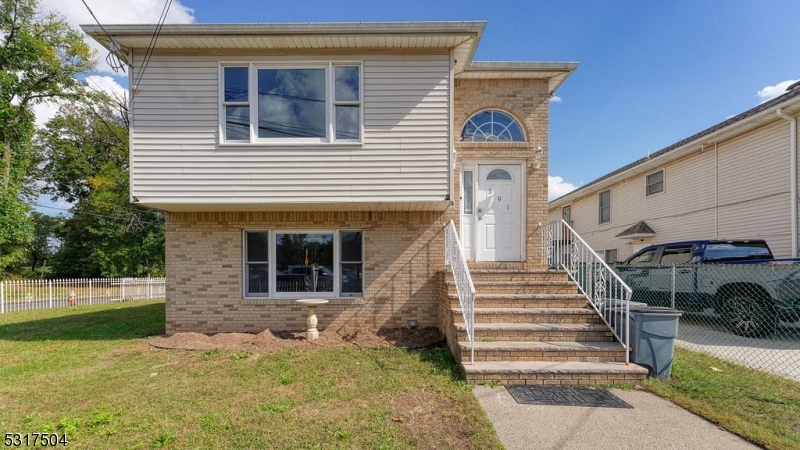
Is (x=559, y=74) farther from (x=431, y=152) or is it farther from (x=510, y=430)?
(x=510, y=430)

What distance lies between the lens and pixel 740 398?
12.9ft

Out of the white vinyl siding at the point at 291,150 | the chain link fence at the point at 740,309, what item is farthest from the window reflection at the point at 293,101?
the chain link fence at the point at 740,309

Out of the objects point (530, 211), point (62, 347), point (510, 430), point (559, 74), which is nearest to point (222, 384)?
point (510, 430)

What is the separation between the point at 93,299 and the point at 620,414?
64.7 ft

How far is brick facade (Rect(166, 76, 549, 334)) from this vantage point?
6.74m

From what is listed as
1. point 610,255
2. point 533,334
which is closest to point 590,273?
point 533,334

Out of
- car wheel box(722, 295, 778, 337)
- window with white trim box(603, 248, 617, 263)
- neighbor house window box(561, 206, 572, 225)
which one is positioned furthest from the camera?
neighbor house window box(561, 206, 572, 225)

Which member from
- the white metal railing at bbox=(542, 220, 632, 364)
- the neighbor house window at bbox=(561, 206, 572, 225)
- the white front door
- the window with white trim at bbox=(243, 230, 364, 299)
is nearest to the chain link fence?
the white metal railing at bbox=(542, 220, 632, 364)

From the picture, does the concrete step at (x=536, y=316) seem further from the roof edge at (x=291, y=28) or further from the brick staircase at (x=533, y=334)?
the roof edge at (x=291, y=28)

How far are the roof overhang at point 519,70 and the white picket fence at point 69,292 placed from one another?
17409 millimetres

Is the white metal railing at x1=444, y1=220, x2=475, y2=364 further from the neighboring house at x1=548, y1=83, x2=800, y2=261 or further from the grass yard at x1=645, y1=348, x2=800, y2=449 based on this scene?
the neighboring house at x1=548, y1=83, x2=800, y2=261

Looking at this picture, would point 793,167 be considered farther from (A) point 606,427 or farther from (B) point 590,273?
(A) point 606,427

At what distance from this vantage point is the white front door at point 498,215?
23.3 ft

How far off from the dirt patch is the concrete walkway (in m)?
2.39
